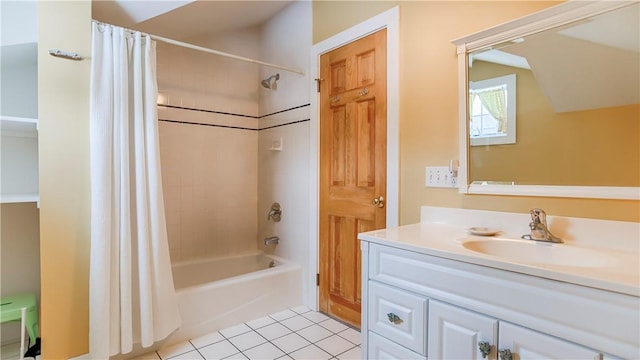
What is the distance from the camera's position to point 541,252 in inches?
49.3

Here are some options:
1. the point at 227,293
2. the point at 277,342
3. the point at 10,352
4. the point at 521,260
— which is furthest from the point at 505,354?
the point at 10,352

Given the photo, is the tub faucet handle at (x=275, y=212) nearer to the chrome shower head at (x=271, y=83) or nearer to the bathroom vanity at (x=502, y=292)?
the chrome shower head at (x=271, y=83)

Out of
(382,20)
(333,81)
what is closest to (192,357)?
(333,81)

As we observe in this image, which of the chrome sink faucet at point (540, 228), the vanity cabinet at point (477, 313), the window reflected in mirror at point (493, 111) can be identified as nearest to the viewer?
the vanity cabinet at point (477, 313)

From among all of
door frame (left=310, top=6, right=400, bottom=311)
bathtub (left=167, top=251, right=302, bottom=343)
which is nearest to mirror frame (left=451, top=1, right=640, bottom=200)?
door frame (left=310, top=6, right=400, bottom=311)

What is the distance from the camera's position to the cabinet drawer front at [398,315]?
115 cm

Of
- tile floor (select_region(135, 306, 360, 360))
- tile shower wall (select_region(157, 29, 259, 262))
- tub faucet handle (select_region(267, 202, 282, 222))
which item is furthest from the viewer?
tub faucet handle (select_region(267, 202, 282, 222))

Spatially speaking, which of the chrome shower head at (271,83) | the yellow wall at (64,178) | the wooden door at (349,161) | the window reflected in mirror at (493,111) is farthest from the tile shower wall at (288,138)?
the yellow wall at (64,178)

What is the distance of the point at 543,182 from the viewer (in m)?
1.36

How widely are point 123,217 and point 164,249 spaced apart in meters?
0.29

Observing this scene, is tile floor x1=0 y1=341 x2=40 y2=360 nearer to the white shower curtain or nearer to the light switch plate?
the white shower curtain

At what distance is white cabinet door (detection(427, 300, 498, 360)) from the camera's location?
3.24 ft

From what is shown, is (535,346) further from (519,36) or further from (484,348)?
(519,36)

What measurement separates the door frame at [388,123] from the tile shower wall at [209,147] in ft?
2.92
